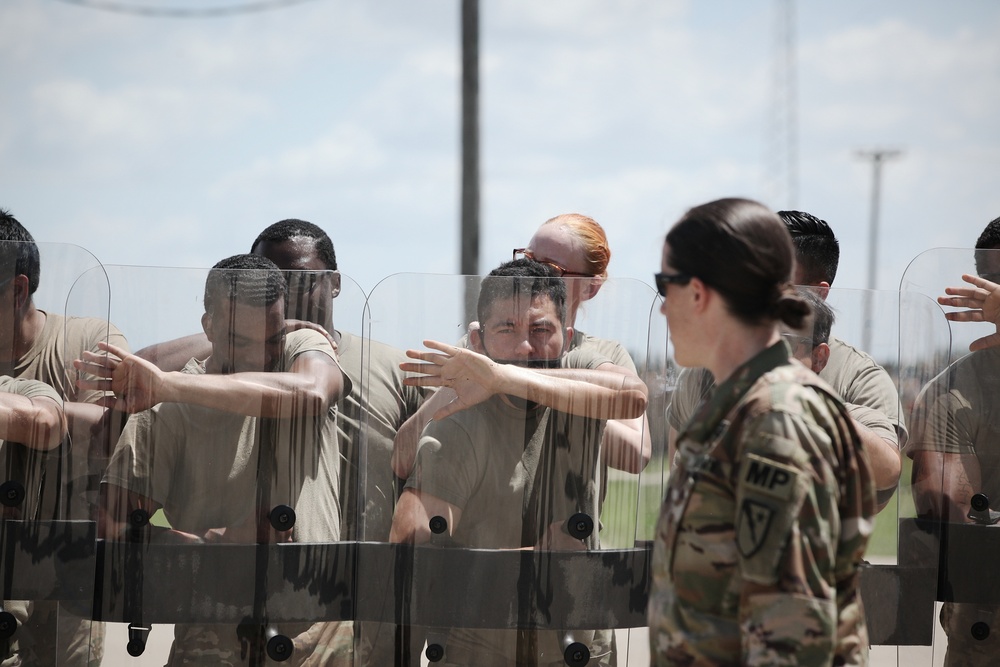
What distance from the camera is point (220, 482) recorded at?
3041 mm

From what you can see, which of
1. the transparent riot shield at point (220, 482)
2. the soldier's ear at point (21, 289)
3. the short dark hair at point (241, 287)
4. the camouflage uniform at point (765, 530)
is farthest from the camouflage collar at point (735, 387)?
the soldier's ear at point (21, 289)

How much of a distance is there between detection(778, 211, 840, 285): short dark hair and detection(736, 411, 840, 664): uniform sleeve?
1887 mm

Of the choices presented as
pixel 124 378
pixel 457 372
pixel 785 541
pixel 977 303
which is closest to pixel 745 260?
pixel 785 541

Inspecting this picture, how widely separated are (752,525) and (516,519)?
147 cm

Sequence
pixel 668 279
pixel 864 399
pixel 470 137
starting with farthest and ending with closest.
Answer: pixel 470 137, pixel 864 399, pixel 668 279

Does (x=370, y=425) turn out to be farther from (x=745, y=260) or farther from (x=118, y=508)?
(x=745, y=260)

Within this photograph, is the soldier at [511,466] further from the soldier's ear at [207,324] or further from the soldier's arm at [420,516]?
the soldier's ear at [207,324]

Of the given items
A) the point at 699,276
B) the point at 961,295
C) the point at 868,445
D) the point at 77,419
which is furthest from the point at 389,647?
the point at 961,295

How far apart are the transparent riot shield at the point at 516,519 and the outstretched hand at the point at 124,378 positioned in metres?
0.79

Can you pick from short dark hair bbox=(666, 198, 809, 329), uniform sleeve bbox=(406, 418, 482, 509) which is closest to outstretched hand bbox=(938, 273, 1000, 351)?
uniform sleeve bbox=(406, 418, 482, 509)

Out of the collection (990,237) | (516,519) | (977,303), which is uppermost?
(990,237)

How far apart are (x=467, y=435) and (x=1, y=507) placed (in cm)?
141

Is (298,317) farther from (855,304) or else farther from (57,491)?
(855,304)

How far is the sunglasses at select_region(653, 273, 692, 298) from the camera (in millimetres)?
1880
